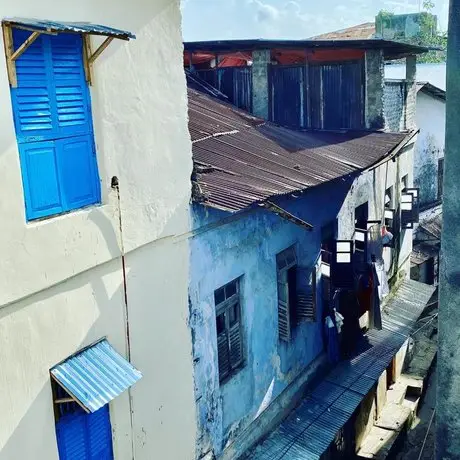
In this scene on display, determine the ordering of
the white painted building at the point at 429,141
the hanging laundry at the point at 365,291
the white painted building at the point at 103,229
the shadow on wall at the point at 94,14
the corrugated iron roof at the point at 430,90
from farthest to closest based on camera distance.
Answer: the white painted building at the point at 429,141, the corrugated iron roof at the point at 430,90, the hanging laundry at the point at 365,291, the white painted building at the point at 103,229, the shadow on wall at the point at 94,14

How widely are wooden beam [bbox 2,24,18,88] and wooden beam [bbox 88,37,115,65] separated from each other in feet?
2.85

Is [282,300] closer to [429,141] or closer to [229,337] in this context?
[229,337]

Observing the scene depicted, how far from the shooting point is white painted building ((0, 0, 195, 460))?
4.85m

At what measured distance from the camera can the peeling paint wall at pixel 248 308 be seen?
7.42 meters

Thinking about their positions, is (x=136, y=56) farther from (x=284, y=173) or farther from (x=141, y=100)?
(x=284, y=173)

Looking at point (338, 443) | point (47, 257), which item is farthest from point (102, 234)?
point (338, 443)

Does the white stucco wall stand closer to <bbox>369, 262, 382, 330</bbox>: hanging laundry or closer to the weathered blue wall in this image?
<bbox>369, 262, 382, 330</bbox>: hanging laundry

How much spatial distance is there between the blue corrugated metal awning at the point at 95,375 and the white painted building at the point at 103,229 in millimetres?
115

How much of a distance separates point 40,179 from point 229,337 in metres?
3.95

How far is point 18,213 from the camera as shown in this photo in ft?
15.7

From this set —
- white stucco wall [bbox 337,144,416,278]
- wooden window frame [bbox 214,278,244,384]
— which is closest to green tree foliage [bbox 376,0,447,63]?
white stucco wall [bbox 337,144,416,278]

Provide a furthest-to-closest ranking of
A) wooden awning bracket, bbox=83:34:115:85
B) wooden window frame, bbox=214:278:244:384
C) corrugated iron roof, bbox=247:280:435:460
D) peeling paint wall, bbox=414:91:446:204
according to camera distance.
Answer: peeling paint wall, bbox=414:91:446:204 < corrugated iron roof, bbox=247:280:435:460 < wooden window frame, bbox=214:278:244:384 < wooden awning bracket, bbox=83:34:115:85

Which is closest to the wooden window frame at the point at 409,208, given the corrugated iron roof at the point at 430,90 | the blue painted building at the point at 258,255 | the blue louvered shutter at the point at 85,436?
the blue painted building at the point at 258,255

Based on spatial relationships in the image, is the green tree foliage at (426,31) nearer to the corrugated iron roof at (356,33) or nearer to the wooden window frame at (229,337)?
the corrugated iron roof at (356,33)
